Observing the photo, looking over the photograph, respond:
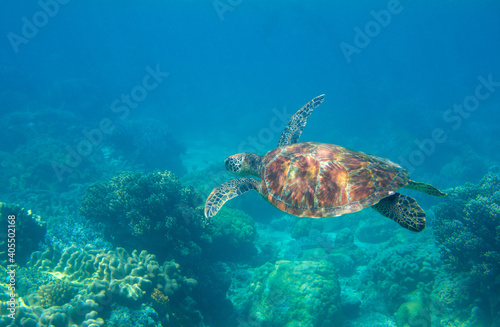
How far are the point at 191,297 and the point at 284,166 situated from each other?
382 centimetres

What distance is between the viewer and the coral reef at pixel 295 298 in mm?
5934

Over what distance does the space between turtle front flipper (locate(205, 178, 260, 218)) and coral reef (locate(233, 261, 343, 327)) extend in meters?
3.06

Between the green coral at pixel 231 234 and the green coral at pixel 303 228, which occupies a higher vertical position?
the green coral at pixel 303 228

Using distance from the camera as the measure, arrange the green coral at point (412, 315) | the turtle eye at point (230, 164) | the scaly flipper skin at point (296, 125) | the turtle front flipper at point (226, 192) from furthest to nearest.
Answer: the scaly flipper skin at point (296, 125), the turtle eye at point (230, 164), the green coral at point (412, 315), the turtle front flipper at point (226, 192)

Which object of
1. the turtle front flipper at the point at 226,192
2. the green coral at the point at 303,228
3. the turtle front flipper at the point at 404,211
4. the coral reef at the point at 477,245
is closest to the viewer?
the turtle front flipper at the point at 404,211

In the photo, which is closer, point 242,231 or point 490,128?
point 242,231

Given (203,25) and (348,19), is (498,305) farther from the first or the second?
(203,25)

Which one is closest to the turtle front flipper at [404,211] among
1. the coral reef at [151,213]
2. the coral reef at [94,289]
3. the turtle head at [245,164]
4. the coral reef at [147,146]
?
the turtle head at [245,164]

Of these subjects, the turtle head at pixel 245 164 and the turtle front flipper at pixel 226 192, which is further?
the turtle head at pixel 245 164

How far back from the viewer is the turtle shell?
4039mm

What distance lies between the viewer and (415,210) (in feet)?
12.7

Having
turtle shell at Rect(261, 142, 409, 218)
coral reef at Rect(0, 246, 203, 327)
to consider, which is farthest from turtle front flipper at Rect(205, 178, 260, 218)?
coral reef at Rect(0, 246, 203, 327)

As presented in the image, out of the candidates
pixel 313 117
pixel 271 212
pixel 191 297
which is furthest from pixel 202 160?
pixel 313 117

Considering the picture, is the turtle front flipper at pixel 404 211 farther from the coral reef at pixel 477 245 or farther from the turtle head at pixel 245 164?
the coral reef at pixel 477 245
